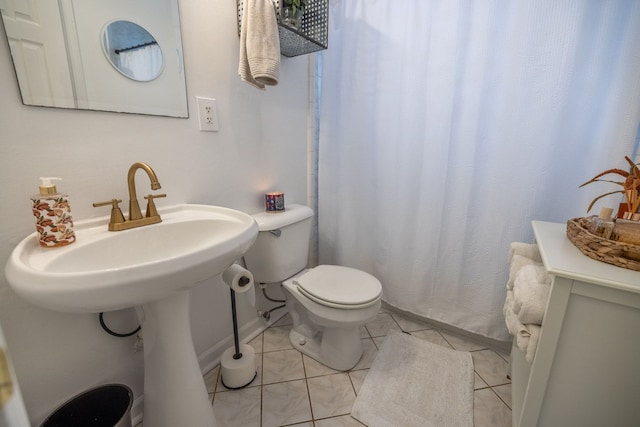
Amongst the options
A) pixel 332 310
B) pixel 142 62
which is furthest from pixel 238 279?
pixel 142 62

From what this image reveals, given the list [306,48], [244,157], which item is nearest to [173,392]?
[244,157]

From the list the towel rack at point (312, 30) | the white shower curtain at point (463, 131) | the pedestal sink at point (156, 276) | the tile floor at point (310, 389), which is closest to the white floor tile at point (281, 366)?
the tile floor at point (310, 389)

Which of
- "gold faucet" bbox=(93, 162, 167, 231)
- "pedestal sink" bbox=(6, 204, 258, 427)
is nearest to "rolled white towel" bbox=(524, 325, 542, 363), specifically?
"pedestal sink" bbox=(6, 204, 258, 427)

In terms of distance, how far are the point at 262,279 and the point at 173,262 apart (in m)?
0.83

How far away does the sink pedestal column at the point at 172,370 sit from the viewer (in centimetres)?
82

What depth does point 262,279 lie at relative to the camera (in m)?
1.37

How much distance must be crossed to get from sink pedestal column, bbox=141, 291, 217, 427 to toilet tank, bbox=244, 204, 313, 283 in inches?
18.9

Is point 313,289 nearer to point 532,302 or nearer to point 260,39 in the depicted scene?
point 532,302

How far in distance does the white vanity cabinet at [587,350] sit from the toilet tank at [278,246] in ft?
3.17

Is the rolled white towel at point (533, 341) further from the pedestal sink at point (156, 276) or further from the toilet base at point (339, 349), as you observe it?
the pedestal sink at point (156, 276)

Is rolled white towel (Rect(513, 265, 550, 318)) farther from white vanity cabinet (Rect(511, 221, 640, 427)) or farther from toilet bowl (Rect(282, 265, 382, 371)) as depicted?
toilet bowl (Rect(282, 265, 382, 371))

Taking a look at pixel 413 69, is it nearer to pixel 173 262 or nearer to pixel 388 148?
pixel 388 148

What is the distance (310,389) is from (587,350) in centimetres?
97

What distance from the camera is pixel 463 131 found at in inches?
50.3
